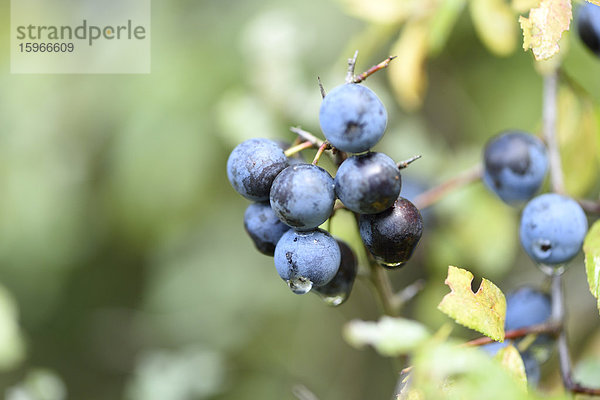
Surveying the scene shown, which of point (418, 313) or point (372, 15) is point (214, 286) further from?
point (372, 15)

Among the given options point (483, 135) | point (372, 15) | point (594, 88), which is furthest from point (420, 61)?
point (483, 135)

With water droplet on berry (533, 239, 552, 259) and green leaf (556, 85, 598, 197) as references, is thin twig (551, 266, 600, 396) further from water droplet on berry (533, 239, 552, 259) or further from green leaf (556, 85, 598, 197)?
green leaf (556, 85, 598, 197)

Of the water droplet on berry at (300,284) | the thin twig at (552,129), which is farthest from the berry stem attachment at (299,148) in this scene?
the thin twig at (552,129)

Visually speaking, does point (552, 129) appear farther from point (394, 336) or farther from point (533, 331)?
point (394, 336)

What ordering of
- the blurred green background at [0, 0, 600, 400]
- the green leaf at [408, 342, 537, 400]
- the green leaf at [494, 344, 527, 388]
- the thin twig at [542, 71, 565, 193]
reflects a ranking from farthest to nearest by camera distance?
the blurred green background at [0, 0, 600, 400], the thin twig at [542, 71, 565, 193], the green leaf at [494, 344, 527, 388], the green leaf at [408, 342, 537, 400]

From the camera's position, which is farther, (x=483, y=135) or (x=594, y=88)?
(x=483, y=135)

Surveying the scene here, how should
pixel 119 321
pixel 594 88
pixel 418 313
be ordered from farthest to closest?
pixel 119 321, pixel 418 313, pixel 594 88

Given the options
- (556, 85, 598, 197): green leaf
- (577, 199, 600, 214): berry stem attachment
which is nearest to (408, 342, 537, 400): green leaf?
(577, 199, 600, 214): berry stem attachment

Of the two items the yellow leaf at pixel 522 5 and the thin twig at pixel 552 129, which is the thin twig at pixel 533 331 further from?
the yellow leaf at pixel 522 5
